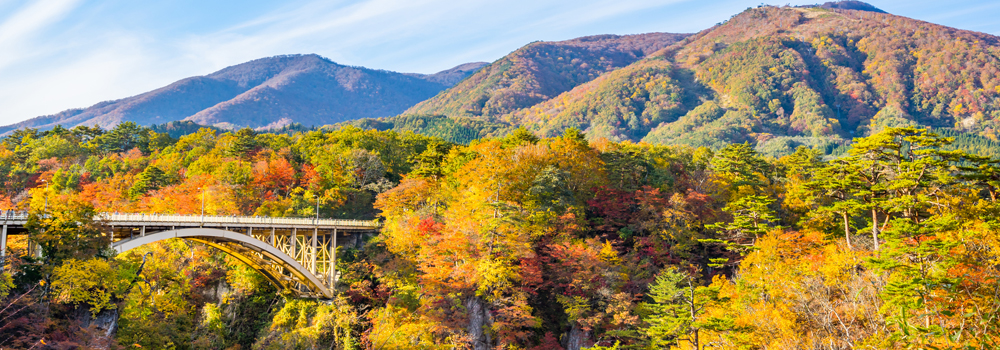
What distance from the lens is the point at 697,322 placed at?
25.3 metres

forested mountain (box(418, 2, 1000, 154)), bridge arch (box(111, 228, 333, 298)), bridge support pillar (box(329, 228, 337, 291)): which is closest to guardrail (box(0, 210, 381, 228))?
bridge arch (box(111, 228, 333, 298))

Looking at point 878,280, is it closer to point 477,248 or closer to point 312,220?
point 477,248

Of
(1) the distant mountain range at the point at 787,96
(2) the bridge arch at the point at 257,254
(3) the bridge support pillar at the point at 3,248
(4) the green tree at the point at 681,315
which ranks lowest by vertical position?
(4) the green tree at the point at 681,315

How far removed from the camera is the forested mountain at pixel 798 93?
5418 inches

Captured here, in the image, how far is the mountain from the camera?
137500 mm

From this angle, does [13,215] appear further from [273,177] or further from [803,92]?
[803,92]

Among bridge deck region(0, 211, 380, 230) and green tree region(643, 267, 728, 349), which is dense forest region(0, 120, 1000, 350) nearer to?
green tree region(643, 267, 728, 349)

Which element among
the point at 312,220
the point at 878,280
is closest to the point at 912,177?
the point at 878,280

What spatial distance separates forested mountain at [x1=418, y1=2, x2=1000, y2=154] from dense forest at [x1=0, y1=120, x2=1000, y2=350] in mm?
88765

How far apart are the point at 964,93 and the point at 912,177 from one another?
155 m

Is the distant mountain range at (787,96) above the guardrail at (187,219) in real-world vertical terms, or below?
above

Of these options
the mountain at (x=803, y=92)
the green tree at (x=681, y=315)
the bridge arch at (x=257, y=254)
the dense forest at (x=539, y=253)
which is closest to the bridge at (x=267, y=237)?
the bridge arch at (x=257, y=254)

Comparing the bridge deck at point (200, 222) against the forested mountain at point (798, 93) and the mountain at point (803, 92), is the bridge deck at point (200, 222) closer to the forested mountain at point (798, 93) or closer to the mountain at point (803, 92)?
the forested mountain at point (798, 93)

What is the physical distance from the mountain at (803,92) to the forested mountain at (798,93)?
33cm
